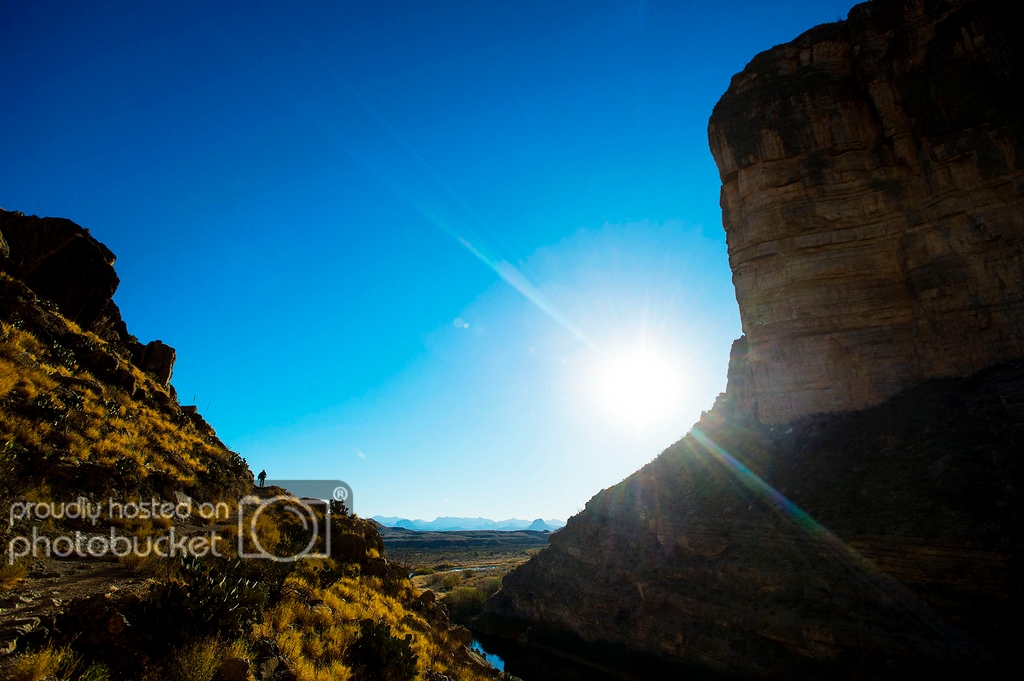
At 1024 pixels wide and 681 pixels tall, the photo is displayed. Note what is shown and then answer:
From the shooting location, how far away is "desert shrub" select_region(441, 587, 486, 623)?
3675cm

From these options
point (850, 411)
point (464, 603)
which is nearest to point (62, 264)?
point (464, 603)

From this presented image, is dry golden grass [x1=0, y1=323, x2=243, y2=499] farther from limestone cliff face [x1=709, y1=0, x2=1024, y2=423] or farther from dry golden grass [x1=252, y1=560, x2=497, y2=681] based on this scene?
limestone cliff face [x1=709, y1=0, x2=1024, y2=423]

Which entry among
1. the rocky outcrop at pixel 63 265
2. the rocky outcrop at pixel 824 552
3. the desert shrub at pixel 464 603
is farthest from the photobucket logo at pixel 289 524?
the desert shrub at pixel 464 603

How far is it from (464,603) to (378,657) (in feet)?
110

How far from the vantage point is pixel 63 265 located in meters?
15.1

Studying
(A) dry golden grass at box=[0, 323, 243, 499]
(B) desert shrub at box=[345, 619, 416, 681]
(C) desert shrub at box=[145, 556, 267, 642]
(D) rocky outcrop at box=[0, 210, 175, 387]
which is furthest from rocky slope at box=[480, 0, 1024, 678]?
(D) rocky outcrop at box=[0, 210, 175, 387]

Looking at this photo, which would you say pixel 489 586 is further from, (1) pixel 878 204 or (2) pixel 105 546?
(1) pixel 878 204

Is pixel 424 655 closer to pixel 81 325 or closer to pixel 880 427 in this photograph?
pixel 81 325

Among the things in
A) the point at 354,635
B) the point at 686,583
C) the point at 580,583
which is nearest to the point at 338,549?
the point at 354,635

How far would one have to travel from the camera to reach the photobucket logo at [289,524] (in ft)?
34.3

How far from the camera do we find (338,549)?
47.3 ft

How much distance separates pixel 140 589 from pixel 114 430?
6698 millimetres

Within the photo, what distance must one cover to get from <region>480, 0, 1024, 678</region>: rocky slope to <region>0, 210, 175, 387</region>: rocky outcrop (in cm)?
2707

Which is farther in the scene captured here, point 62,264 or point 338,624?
point 62,264
